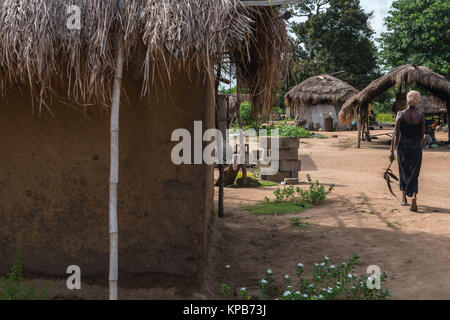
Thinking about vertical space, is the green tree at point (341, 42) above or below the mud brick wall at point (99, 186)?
above

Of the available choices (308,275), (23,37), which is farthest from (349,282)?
(23,37)

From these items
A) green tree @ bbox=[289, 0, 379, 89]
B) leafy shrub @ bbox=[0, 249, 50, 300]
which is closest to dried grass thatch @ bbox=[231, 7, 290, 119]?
leafy shrub @ bbox=[0, 249, 50, 300]

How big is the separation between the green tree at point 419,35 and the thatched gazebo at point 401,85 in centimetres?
440

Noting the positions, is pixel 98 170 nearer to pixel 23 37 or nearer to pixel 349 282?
pixel 23 37

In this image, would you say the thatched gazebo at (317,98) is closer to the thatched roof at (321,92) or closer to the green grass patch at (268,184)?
the thatched roof at (321,92)

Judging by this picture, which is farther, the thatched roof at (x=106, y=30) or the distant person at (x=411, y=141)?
the distant person at (x=411, y=141)

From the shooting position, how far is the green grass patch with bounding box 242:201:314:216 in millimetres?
6465

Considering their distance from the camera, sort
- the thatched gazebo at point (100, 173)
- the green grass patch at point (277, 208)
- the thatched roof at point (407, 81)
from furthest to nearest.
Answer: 1. the thatched roof at point (407, 81)
2. the green grass patch at point (277, 208)
3. the thatched gazebo at point (100, 173)

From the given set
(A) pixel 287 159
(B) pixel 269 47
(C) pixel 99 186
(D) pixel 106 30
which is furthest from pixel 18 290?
(A) pixel 287 159

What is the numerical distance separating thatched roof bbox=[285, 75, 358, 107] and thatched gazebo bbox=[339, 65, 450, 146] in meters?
6.08

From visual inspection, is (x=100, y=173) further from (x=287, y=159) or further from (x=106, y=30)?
(x=287, y=159)

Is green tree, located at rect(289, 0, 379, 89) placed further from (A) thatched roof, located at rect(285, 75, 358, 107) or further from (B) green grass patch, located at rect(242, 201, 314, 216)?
(B) green grass patch, located at rect(242, 201, 314, 216)

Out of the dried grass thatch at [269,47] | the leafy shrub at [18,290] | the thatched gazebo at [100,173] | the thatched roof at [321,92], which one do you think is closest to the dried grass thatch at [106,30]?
the thatched gazebo at [100,173]

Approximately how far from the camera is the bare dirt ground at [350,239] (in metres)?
3.87
